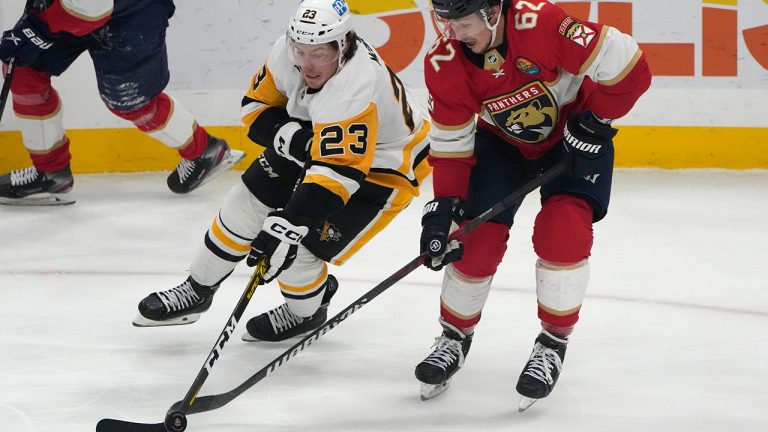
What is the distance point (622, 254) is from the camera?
163 inches

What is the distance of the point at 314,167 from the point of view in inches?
108

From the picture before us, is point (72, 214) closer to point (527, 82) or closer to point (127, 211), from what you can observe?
point (127, 211)

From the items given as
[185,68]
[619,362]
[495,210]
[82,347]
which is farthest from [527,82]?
[185,68]

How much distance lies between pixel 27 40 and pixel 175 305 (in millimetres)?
1877

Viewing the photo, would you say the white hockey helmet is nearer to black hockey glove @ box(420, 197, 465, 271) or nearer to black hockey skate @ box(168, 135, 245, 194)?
black hockey glove @ box(420, 197, 465, 271)

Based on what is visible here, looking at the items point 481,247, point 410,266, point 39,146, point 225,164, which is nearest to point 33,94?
point 39,146

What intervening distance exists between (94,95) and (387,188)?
2.65 metres

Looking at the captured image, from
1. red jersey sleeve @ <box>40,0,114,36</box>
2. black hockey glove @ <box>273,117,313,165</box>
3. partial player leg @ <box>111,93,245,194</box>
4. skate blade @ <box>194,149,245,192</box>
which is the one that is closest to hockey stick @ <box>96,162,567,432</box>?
black hockey glove @ <box>273,117,313,165</box>

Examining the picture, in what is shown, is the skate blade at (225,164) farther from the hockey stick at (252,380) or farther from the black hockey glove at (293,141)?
the hockey stick at (252,380)

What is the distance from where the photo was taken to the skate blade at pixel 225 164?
16.6 ft

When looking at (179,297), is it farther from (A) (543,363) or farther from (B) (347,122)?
(A) (543,363)

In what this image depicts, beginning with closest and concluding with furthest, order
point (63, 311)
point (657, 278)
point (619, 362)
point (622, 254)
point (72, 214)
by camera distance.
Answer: point (619, 362)
point (63, 311)
point (657, 278)
point (622, 254)
point (72, 214)

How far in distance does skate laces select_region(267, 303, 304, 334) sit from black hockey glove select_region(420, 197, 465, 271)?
25.1 inches

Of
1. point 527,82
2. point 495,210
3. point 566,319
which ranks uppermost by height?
point 527,82
